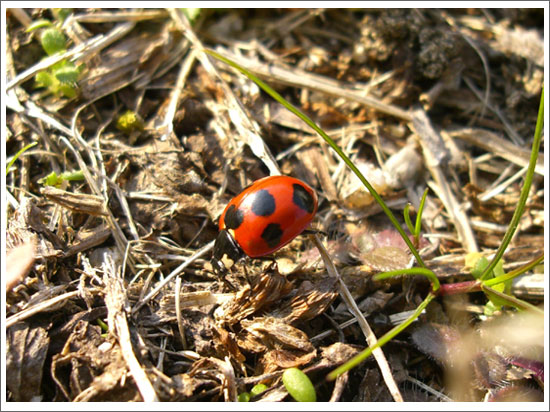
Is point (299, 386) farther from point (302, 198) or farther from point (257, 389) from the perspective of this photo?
point (302, 198)

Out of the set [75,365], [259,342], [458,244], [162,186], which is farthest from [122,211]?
[458,244]

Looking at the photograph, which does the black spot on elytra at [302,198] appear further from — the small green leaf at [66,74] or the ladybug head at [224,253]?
the small green leaf at [66,74]

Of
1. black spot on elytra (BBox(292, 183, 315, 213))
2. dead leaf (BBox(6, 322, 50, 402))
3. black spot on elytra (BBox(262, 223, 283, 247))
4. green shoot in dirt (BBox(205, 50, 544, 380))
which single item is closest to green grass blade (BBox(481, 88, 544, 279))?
green shoot in dirt (BBox(205, 50, 544, 380))

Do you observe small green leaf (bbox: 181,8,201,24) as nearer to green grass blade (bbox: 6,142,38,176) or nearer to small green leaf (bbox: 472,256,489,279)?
green grass blade (bbox: 6,142,38,176)

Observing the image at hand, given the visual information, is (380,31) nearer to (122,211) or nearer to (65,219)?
(122,211)

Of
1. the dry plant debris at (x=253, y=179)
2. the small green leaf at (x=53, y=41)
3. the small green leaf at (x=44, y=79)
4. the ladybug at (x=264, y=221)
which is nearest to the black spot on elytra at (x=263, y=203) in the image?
the ladybug at (x=264, y=221)

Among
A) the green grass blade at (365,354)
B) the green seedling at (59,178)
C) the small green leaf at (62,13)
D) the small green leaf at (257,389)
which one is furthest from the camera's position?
the small green leaf at (62,13)
